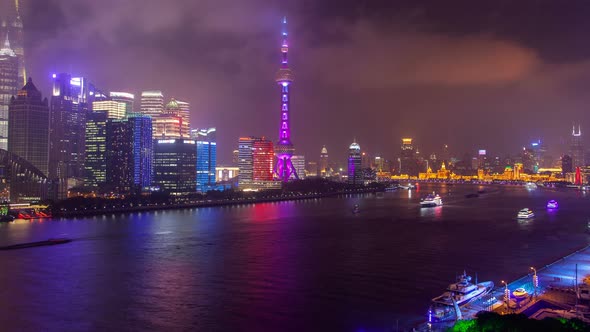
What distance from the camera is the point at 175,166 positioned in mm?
69250

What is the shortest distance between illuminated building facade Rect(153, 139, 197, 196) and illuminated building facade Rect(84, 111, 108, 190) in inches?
264

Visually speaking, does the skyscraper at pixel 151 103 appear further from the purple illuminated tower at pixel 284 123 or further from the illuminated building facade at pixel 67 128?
the purple illuminated tower at pixel 284 123

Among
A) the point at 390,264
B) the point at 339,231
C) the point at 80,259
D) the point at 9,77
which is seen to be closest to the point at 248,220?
the point at 339,231

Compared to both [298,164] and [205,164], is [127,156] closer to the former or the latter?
[205,164]

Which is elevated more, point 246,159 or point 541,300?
point 246,159

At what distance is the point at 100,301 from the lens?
14.3 meters

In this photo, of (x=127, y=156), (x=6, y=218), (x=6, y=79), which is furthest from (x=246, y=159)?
(x=6, y=218)

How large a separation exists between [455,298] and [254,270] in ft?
24.0

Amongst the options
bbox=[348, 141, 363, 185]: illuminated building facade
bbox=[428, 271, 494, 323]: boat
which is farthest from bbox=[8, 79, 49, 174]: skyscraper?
bbox=[428, 271, 494, 323]: boat

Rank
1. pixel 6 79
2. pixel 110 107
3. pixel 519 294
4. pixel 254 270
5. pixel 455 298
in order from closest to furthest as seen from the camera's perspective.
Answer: pixel 519 294 → pixel 455 298 → pixel 254 270 → pixel 6 79 → pixel 110 107

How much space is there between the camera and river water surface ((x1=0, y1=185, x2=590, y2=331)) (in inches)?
499

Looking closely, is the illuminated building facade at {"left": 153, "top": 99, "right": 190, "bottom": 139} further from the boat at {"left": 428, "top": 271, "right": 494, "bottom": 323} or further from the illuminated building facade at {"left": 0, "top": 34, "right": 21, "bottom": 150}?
the boat at {"left": 428, "top": 271, "right": 494, "bottom": 323}

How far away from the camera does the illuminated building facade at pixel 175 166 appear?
68.4 m

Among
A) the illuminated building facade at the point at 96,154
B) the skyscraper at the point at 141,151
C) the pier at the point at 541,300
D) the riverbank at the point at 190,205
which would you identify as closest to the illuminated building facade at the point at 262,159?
the riverbank at the point at 190,205
